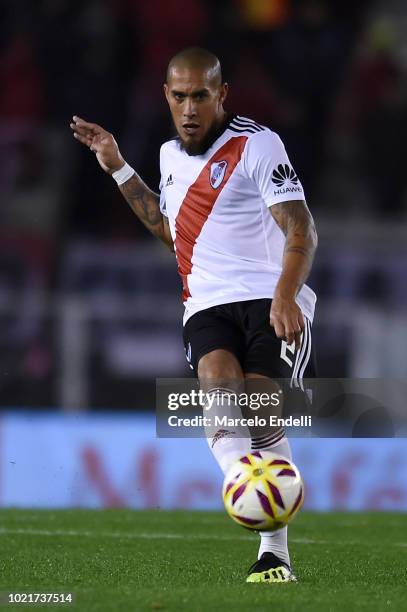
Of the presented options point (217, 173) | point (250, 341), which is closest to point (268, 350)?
point (250, 341)

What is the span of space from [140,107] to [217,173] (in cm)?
839

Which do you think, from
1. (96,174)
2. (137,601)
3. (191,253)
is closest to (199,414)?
(191,253)

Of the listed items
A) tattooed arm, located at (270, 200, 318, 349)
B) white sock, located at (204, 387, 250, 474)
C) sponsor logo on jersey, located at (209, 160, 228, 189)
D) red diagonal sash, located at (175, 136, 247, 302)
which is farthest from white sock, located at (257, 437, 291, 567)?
sponsor logo on jersey, located at (209, 160, 228, 189)

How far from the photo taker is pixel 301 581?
222 inches

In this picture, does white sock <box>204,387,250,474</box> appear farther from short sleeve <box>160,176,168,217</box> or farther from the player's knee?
short sleeve <box>160,176,168,217</box>

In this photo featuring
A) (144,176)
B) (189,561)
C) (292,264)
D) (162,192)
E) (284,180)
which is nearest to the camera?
Result: (292,264)

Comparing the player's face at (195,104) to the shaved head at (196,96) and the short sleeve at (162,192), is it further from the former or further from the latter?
the short sleeve at (162,192)

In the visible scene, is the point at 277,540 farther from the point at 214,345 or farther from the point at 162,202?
the point at 162,202

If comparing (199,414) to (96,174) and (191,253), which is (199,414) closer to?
(191,253)

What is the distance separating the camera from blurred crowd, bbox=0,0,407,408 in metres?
13.6

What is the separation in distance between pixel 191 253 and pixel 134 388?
673cm

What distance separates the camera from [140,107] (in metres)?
14.1

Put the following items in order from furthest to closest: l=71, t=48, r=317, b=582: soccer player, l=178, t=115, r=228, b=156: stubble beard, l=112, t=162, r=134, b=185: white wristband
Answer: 1. l=112, t=162, r=134, b=185: white wristband
2. l=178, t=115, r=228, b=156: stubble beard
3. l=71, t=48, r=317, b=582: soccer player

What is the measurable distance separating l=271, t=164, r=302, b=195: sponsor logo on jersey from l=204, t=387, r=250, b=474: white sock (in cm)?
86
